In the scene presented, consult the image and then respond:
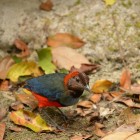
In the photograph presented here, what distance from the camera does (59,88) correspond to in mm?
4859

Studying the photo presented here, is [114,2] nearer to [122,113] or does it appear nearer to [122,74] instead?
[122,74]

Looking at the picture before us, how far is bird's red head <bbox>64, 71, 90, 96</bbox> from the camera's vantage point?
4599 millimetres

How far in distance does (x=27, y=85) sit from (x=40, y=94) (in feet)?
0.78

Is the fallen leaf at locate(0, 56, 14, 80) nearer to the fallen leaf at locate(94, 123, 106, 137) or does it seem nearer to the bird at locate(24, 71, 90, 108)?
the bird at locate(24, 71, 90, 108)

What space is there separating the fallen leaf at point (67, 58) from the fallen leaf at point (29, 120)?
1.15 m

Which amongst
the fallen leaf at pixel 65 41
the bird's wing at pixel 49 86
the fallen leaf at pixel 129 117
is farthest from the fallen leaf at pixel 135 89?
the fallen leaf at pixel 65 41

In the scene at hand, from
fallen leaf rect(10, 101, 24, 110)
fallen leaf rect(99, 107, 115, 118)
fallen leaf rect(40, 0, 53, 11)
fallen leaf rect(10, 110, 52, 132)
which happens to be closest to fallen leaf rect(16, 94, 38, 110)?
fallen leaf rect(10, 101, 24, 110)

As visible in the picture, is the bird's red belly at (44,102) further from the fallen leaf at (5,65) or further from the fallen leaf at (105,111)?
the fallen leaf at (5,65)

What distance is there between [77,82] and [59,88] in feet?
0.92

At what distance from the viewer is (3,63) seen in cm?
595

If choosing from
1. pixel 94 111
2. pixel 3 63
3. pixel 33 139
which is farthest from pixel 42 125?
pixel 3 63

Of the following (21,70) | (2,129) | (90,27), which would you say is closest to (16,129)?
(2,129)

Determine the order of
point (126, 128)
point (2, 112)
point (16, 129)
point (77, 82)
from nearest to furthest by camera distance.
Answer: point (126, 128), point (77, 82), point (16, 129), point (2, 112)

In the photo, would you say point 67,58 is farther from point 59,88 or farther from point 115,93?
point 59,88
